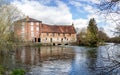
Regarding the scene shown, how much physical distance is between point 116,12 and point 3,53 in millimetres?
28562

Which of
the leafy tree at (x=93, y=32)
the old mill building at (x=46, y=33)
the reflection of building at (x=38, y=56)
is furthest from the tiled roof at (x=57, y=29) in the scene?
the reflection of building at (x=38, y=56)

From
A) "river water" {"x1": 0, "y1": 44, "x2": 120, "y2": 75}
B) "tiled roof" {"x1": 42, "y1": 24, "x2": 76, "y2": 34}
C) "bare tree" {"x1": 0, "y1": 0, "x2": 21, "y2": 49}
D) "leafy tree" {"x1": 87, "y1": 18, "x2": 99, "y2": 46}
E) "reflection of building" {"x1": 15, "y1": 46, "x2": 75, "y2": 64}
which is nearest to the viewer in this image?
"river water" {"x1": 0, "y1": 44, "x2": 120, "y2": 75}

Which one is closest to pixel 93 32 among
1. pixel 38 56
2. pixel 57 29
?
pixel 38 56

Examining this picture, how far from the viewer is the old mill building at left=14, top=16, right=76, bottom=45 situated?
76.3 meters

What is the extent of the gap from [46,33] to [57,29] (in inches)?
177

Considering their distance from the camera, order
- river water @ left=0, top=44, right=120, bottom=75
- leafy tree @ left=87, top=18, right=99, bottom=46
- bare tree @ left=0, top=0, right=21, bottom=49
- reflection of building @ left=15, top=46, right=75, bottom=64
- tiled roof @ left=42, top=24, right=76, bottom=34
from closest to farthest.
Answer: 1. river water @ left=0, top=44, right=120, bottom=75
2. leafy tree @ left=87, top=18, right=99, bottom=46
3. reflection of building @ left=15, top=46, right=75, bottom=64
4. bare tree @ left=0, top=0, right=21, bottom=49
5. tiled roof @ left=42, top=24, right=76, bottom=34

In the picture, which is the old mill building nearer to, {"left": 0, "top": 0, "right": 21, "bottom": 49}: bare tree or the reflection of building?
{"left": 0, "top": 0, "right": 21, "bottom": 49}: bare tree

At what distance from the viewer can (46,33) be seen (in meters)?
78.1

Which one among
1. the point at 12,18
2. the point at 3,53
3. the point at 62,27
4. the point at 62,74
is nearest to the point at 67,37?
the point at 62,27

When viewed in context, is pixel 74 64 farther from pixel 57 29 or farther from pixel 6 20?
pixel 57 29

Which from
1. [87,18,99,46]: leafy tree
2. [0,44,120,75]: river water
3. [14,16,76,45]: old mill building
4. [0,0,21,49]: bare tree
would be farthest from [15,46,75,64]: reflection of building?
[14,16,76,45]: old mill building

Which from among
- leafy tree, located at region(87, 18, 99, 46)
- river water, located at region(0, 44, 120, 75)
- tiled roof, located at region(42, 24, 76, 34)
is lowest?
river water, located at region(0, 44, 120, 75)

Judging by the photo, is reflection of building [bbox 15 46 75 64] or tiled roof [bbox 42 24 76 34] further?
tiled roof [bbox 42 24 76 34]

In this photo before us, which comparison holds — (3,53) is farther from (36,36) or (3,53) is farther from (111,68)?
(36,36)
